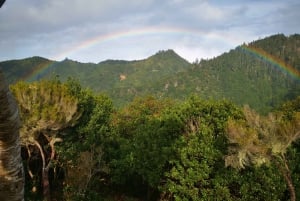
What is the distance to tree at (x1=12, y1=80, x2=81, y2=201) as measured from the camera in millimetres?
26938

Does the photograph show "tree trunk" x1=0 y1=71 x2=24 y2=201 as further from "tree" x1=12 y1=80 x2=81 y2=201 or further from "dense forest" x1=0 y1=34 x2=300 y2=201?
"tree" x1=12 y1=80 x2=81 y2=201

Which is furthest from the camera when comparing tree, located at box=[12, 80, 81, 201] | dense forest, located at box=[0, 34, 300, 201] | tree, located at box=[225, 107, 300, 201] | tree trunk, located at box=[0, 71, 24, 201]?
tree, located at box=[12, 80, 81, 201]

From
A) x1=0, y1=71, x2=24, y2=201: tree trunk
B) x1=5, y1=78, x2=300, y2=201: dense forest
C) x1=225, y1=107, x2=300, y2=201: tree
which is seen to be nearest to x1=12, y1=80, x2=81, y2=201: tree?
x1=5, y1=78, x2=300, y2=201: dense forest

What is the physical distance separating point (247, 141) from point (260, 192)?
25.9 feet

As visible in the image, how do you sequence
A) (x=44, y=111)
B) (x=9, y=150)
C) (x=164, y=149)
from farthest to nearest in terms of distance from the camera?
1. (x=164, y=149)
2. (x=44, y=111)
3. (x=9, y=150)

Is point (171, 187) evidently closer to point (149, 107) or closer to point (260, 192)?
point (260, 192)

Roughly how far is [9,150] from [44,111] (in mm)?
24694

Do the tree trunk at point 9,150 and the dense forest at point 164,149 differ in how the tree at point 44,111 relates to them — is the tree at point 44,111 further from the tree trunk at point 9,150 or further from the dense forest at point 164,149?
the tree trunk at point 9,150

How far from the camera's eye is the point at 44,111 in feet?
88.4

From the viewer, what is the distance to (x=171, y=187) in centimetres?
2892

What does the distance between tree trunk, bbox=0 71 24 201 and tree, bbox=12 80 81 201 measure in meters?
24.2

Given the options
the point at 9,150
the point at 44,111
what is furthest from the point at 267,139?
the point at 9,150

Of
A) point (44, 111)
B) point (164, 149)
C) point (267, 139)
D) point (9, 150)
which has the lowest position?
point (164, 149)

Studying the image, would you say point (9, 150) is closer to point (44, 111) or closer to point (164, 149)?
point (44, 111)
